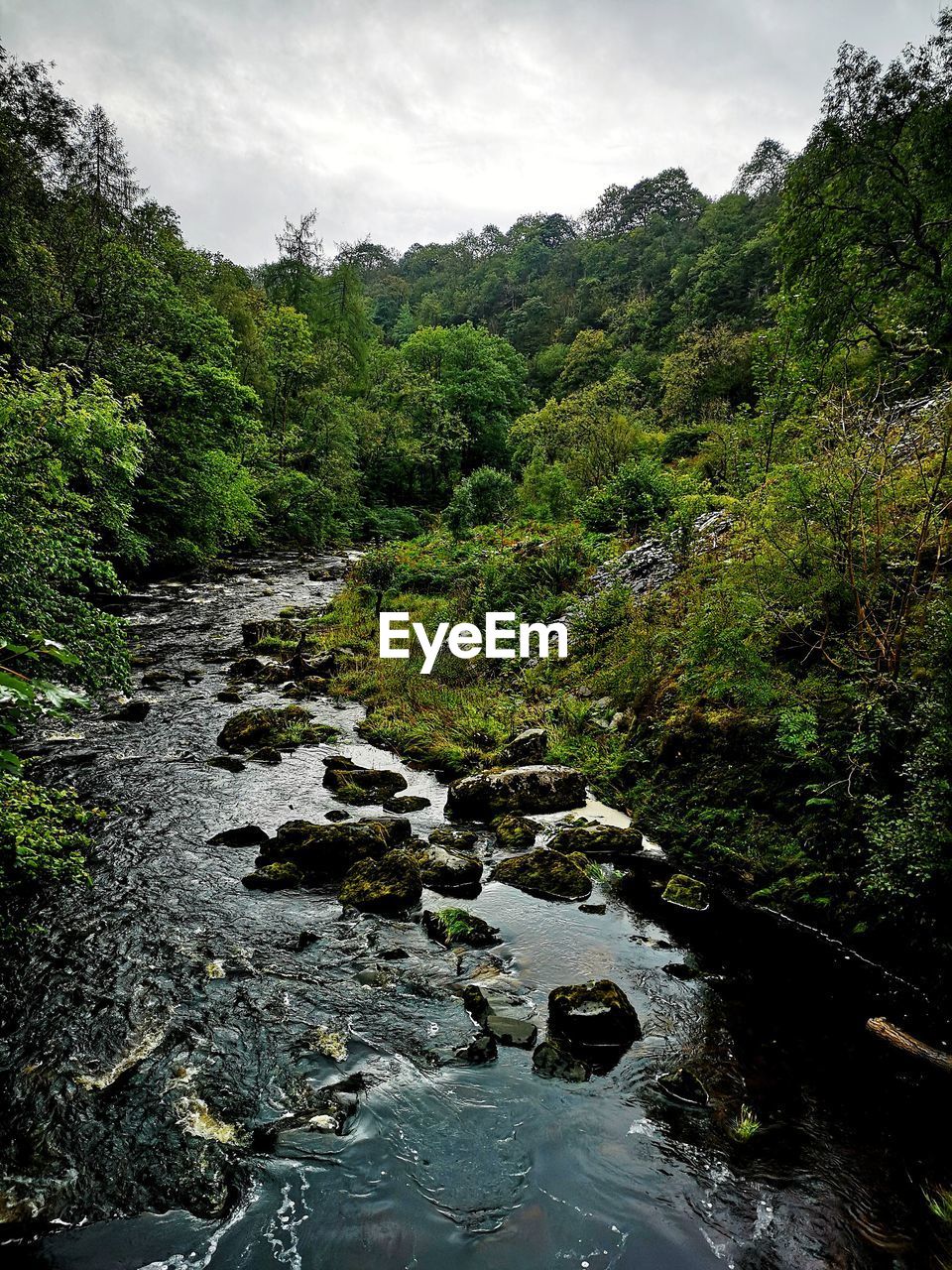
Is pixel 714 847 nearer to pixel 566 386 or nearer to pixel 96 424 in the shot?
pixel 96 424

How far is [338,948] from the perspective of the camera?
4.93m

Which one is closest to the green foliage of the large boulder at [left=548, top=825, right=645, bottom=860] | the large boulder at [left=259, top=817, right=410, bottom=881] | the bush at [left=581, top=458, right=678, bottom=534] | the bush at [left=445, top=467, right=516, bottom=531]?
the large boulder at [left=259, top=817, right=410, bottom=881]

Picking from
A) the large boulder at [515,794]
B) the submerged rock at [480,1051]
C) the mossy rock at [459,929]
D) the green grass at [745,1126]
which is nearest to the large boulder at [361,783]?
the large boulder at [515,794]

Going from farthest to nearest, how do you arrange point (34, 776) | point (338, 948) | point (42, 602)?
point (34, 776)
point (42, 602)
point (338, 948)

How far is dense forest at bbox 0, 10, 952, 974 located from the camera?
16.7 ft

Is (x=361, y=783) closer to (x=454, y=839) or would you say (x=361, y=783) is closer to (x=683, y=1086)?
(x=454, y=839)

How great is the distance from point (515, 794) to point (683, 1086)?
13.2ft

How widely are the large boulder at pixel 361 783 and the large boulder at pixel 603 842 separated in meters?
2.48

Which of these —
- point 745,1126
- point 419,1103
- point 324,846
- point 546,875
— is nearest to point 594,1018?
point 745,1126

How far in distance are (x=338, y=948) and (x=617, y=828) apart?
3.33 m

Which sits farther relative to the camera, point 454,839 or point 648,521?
point 648,521

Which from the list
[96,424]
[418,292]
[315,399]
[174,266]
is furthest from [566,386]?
[96,424]

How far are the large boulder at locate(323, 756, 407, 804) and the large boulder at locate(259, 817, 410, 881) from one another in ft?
4.05

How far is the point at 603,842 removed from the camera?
259 inches
